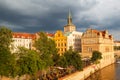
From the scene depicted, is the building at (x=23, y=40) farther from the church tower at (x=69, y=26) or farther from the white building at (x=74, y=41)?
the church tower at (x=69, y=26)

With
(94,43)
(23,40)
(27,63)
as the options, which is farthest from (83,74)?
(23,40)

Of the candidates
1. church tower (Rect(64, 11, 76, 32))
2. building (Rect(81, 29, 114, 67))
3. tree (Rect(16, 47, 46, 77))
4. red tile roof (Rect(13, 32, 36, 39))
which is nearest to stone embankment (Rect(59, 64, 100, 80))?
tree (Rect(16, 47, 46, 77))

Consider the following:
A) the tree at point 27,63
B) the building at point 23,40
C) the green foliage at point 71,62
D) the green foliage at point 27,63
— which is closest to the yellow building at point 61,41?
the building at point 23,40

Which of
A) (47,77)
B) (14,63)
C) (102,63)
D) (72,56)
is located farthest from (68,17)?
(14,63)

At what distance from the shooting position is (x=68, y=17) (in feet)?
375

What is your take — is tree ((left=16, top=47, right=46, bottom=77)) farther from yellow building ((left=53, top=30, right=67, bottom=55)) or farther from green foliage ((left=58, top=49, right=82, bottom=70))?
yellow building ((left=53, top=30, right=67, bottom=55))

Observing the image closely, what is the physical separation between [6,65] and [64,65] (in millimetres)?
20253

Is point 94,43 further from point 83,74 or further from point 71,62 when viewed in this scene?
point 71,62

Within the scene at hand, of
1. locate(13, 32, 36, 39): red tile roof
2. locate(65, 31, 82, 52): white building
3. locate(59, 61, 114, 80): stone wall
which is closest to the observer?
locate(59, 61, 114, 80): stone wall

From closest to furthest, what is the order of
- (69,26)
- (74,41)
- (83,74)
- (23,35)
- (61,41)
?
(83,74), (61,41), (74,41), (23,35), (69,26)

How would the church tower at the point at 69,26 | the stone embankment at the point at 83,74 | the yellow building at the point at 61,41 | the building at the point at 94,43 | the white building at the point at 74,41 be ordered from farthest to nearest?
1. the church tower at the point at 69,26
2. the white building at the point at 74,41
3. the yellow building at the point at 61,41
4. the building at the point at 94,43
5. the stone embankment at the point at 83,74

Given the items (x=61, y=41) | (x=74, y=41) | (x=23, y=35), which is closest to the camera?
(x=61, y=41)

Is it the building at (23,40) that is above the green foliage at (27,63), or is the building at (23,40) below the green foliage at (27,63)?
above

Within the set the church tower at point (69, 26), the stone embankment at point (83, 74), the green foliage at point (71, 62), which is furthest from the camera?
the church tower at point (69, 26)
